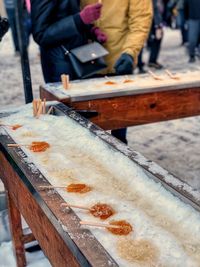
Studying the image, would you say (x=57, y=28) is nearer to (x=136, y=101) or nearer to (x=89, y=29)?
(x=89, y=29)

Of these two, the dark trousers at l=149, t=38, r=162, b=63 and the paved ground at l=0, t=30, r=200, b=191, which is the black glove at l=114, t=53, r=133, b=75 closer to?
the paved ground at l=0, t=30, r=200, b=191

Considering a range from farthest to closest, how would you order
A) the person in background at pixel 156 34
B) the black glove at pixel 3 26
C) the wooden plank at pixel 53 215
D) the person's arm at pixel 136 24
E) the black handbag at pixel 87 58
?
1. the person in background at pixel 156 34
2. the person's arm at pixel 136 24
3. the black handbag at pixel 87 58
4. the black glove at pixel 3 26
5. the wooden plank at pixel 53 215

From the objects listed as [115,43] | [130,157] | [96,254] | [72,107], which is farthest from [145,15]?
[96,254]

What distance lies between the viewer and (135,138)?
488 cm

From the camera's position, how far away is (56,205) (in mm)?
1461

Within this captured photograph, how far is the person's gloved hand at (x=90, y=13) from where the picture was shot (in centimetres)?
295

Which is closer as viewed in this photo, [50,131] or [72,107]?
[50,131]

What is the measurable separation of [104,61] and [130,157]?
5.82ft

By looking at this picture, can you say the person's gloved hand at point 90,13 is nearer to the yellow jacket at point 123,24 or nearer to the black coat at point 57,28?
the black coat at point 57,28

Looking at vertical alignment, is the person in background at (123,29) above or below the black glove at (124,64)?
above

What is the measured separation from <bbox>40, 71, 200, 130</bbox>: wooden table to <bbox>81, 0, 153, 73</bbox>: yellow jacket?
16.0 inches

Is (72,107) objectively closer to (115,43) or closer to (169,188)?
(115,43)

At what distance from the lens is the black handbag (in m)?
3.20

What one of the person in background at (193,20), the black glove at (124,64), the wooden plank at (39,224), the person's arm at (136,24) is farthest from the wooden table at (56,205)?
the person in background at (193,20)
